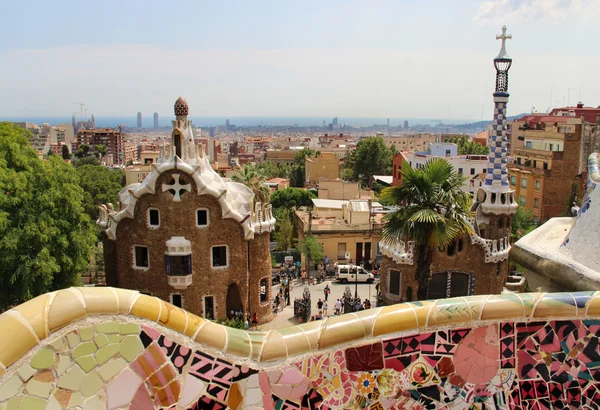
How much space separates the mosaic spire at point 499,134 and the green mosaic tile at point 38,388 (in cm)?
2025

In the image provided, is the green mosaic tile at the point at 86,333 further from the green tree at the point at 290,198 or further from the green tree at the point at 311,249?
the green tree at the point at 290,198

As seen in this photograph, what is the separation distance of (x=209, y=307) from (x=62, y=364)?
16.9 m

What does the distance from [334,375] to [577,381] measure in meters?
2.25

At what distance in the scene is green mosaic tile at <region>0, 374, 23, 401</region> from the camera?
4230 mm

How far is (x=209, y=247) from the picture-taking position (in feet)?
67.5

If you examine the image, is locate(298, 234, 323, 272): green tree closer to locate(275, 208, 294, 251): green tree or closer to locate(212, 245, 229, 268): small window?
locate(275, 208, 294, 251): green tree

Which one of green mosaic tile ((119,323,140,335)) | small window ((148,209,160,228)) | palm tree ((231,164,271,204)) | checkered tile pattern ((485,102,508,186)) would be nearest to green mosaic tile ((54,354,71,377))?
green mosaic tile ((119,323,140,335))

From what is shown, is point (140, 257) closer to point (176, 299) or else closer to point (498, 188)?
point (176, 299)

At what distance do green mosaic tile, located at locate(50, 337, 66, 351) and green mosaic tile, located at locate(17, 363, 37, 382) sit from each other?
0.21m

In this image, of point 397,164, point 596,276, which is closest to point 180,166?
point 596,276

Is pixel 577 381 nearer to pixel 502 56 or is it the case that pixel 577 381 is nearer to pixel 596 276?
pixel 596 276

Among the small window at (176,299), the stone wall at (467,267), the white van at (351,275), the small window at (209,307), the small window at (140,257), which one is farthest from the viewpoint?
the white van at (351,275)

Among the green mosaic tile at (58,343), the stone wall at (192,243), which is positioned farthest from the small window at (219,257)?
the green mosaic tile at (58,343)

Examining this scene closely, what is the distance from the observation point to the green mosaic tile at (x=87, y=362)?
4.52 metres
